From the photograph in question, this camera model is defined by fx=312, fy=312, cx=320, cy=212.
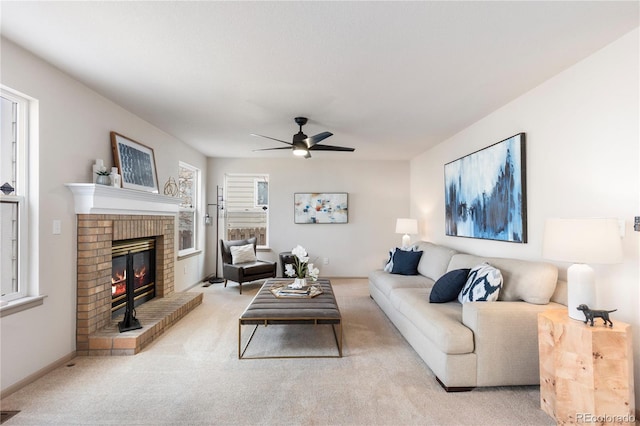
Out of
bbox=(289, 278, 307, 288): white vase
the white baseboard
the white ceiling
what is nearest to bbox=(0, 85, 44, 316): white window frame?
the white ceiling

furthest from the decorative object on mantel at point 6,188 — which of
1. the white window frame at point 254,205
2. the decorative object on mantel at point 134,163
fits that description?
the white window frame at point 254,205

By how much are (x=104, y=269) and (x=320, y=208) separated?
401 centimetres

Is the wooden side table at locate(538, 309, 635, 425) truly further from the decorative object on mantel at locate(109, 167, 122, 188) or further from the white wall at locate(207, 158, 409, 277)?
the white wall at locate(207, 158, 409, 277)

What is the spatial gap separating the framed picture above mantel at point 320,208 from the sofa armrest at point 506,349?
4.24 metres

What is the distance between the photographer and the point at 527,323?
2.30 meters

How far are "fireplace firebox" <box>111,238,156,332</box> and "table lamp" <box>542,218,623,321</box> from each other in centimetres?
357

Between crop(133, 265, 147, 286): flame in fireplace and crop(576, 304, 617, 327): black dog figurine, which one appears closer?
crop(576, 304, 617, 327): black dog figurine

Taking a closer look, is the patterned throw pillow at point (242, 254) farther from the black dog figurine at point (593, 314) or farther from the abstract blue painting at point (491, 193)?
the black dog figurine at point (593, 314)

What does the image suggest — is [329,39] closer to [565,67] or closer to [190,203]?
[565,67]

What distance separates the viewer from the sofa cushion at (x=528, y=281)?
2.50m

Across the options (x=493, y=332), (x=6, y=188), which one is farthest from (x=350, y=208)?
(x=6, y=188)

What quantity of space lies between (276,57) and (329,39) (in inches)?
18.1

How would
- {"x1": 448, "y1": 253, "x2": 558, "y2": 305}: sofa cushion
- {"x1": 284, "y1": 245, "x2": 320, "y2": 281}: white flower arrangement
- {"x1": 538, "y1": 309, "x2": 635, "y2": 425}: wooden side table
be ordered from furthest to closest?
1. {"x1": 284, "y1": 245, "x2": 320, "y2": 281}: white flower arrangement
2. {"x1": 448, "y1": 253, "x2": 558, "y2": 305}: sofa cushion
3. {"x1": 538, "y1": 309, "x2": 635, "y2": 425}: wooden side table

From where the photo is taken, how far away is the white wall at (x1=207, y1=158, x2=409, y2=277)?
21.0 feet
